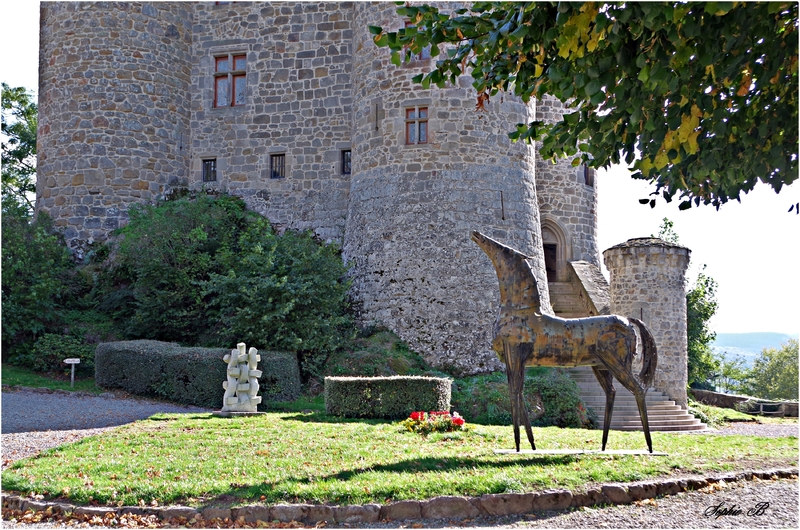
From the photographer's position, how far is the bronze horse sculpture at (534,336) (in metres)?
9.35

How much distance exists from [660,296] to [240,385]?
1224 centimetres

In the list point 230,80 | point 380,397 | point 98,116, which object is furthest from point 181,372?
point 230,80

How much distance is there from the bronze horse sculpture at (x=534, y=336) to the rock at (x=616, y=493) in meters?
1.80

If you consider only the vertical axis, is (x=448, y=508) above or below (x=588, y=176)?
below

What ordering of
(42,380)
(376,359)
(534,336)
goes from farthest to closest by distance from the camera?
(376,359) < (42,380) < (534,336)

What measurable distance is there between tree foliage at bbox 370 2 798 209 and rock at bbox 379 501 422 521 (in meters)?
4.16

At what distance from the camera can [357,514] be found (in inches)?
279

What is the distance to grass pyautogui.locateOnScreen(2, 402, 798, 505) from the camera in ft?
25.0

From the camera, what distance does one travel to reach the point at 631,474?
8242mm

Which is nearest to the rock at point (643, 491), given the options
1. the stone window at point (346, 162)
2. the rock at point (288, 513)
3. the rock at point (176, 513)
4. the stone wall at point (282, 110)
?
the rock at point (288, 513)

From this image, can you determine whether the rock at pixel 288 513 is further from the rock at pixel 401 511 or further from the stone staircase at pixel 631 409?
the stone staircase at pixel 631 409

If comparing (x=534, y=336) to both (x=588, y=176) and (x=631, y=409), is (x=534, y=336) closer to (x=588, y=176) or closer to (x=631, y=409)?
(x=631, y=409)

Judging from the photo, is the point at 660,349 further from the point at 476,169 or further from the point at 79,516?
the point at 79,516

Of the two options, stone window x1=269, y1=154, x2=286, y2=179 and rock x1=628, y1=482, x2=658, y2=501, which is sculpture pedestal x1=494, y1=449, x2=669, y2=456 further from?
stone window x1=269, y1=154, x2=286, y2=179
